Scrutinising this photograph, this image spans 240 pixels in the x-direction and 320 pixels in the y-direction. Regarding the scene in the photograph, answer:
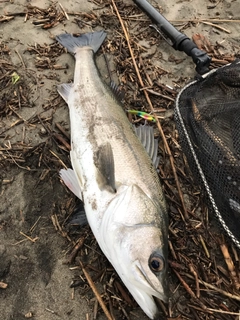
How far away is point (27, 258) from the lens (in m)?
3.10

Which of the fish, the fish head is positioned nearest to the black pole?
the fish

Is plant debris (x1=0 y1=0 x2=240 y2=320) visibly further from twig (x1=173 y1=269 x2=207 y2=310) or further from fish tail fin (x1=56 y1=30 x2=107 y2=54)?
fish tail fin (x1=56 y1=30 x2=107 y2=54)

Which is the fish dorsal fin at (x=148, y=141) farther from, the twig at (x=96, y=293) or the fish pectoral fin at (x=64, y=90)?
the twig at (x=96, y=293)

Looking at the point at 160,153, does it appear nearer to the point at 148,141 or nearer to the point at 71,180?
the point at 148,141

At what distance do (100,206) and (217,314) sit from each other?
50.8 inches

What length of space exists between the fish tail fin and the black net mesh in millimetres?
1228

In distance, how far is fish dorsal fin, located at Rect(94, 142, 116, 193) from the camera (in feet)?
9.72

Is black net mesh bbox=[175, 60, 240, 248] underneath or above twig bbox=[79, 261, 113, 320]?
above

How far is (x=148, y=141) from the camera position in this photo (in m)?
3.36

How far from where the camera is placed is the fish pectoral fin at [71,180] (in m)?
3.20

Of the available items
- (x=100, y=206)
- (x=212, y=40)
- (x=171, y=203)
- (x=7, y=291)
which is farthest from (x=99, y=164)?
(x=212, y=40)

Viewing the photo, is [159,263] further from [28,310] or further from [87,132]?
[87,132]

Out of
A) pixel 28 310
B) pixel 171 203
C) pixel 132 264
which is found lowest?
pixel 28 310

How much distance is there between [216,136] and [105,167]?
3.79ft
